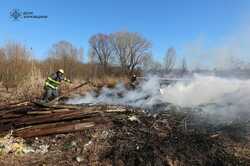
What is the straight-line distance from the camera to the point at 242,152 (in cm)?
672

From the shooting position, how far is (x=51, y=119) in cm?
828

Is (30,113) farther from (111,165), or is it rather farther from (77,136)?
(111,165)

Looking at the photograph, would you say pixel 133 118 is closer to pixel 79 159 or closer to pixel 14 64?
pixel 79 159

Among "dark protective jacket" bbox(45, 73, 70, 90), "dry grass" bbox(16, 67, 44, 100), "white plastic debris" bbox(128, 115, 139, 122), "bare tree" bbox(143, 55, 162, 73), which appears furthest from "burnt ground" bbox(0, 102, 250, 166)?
"bare tree" bbox(143, 55, 162, 73)

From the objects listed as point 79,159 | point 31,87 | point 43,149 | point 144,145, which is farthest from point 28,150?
point 31,87

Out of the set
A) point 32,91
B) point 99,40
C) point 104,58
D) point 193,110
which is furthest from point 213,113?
point 99,40

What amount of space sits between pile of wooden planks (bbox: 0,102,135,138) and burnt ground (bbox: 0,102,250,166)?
0.50 feet

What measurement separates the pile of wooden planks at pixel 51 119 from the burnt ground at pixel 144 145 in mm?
151

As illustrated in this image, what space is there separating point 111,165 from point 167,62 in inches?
1990

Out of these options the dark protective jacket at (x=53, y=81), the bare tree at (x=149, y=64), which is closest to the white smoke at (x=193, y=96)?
the dark protective jacket at (x=53, y=81)

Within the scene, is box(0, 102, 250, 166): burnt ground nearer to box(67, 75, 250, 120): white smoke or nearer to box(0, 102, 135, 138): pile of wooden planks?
box(0, 102, 135, 138): pile of wooden planks

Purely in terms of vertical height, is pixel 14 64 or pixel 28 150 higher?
pixel 14 64

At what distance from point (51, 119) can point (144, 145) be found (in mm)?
2921

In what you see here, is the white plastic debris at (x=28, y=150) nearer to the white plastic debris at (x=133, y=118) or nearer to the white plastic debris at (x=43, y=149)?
the white plastic debris at (x=43, y=149)
